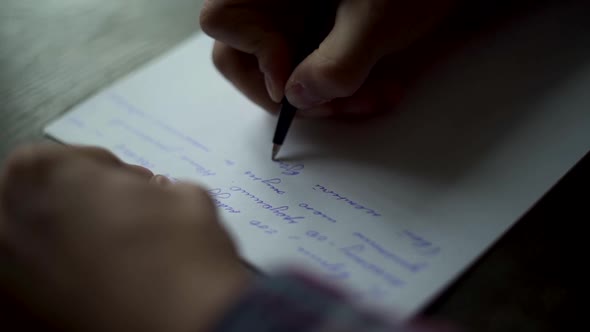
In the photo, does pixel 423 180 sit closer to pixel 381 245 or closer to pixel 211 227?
pixel 381 245

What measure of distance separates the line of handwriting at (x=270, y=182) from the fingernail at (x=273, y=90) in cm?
9

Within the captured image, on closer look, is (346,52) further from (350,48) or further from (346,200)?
(346,200)

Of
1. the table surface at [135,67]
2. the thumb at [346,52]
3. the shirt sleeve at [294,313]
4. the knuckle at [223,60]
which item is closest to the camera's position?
the shirt sleeve at [294,313]

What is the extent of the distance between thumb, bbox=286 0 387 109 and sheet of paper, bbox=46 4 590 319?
0.07m

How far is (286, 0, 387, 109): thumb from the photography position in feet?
1.67

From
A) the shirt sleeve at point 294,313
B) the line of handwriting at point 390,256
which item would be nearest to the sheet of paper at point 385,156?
the line of handwriting at point 390,256

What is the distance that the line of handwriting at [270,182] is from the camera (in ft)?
1.70

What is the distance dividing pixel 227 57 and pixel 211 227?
0.96ft

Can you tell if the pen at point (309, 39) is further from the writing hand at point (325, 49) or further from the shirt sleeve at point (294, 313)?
the shirt sleeve at point (294, 313)

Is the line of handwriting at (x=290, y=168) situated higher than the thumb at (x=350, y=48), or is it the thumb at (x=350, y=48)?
the thumb at (x=350, y=48)

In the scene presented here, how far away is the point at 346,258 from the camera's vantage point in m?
0.44

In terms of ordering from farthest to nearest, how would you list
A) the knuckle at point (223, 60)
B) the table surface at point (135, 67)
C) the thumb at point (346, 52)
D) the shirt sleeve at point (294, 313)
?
the knuckle at point (223, 60) → the thumb at point (346, 52) → the table surface at point (135, 67) → the shirt sleeve at point (294, 313)

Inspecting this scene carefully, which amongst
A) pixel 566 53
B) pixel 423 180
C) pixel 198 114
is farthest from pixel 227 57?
pixel 566 53

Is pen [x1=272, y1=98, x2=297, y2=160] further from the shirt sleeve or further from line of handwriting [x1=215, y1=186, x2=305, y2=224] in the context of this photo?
A: the shirt sleeve
